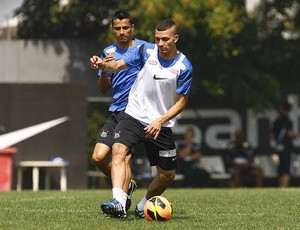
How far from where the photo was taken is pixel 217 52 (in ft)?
84.9

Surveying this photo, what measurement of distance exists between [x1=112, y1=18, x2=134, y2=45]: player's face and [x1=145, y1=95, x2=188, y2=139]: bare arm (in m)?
1.32

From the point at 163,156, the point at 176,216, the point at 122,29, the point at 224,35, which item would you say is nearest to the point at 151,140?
the point at 163,156

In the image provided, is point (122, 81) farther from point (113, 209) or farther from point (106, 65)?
point (113, 209)

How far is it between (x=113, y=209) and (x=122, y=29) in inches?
94.0

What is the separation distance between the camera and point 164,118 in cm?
1103

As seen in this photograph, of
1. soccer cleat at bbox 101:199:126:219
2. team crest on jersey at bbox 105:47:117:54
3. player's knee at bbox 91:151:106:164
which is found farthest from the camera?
team crest on jersey at bbox 105:47:117:54

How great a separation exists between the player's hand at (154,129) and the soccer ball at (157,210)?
665mm

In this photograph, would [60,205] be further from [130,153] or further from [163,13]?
[163,13]

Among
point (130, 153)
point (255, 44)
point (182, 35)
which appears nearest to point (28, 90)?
point (182, 35)

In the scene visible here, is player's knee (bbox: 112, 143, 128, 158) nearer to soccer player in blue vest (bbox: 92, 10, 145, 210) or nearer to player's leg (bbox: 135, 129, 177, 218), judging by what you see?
player's leg (bbox: 135, 129, 177, 218)

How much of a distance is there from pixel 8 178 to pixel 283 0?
8.68m

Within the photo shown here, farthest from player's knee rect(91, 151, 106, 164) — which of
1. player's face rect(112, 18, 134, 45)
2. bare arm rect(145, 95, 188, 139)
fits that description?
player's face rect(112, 18, 134, 45)

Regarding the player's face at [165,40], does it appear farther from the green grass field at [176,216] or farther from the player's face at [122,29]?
the green grass field at [176,216]

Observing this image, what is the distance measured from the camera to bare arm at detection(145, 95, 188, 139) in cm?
1095
